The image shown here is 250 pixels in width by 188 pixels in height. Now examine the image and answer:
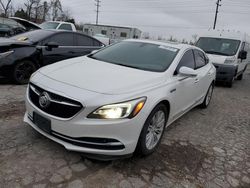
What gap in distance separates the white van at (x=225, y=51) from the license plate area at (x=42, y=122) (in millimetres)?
7888

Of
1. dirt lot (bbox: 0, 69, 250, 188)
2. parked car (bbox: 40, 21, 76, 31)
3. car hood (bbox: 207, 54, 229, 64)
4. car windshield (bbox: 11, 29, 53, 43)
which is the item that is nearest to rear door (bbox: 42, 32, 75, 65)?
car windshield (bbox: 11, 29, 53, 43)

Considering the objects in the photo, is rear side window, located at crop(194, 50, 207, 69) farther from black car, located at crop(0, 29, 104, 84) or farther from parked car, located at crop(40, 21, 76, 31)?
parked car, located at crop(40, 21, 76, 31)

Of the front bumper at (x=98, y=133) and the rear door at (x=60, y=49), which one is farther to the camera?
the rear door at (x=60, y=49)

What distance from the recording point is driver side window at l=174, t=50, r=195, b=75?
416 cm

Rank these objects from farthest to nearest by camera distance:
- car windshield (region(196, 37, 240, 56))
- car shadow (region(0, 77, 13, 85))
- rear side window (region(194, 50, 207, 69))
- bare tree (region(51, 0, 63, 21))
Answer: bare tree (region(51, 0, 63, 21)) → car windshield (region(196, 37, 240, 56)) → car shadow (region(0, 77, 13, 85)) → rear side window (region(194, 50, 207, 69))

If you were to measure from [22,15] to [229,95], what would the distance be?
152ft

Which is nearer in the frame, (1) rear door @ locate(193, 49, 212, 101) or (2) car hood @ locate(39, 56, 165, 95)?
(2) car hood @ locate(39, 56, 165, 95)

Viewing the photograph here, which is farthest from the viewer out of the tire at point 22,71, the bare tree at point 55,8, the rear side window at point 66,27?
the bare tree at point 55,8

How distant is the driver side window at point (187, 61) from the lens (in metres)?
4.16

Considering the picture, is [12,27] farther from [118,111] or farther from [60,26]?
[118,111]

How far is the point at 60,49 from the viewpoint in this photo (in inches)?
278

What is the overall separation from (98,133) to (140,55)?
1.89 m

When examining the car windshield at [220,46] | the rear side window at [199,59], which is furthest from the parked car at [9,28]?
the rear side window at [199,59]

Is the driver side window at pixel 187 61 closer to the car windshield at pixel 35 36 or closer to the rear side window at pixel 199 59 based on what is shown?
the rear side window at pixel 199 59
